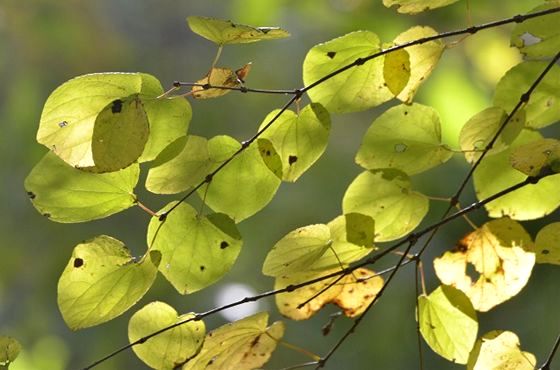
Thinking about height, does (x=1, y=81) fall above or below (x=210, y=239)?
below

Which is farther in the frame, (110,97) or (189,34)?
(189,34)

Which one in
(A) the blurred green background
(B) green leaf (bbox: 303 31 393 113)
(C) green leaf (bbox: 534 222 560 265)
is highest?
(B) green leaf (bbox: 303 31 393 113)

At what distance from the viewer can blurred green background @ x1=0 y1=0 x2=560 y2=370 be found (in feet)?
4.70

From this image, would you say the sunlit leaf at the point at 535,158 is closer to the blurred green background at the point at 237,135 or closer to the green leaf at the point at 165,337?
the green leaf at the point at 165,337

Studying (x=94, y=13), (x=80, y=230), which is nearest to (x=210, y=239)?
(x=80, y=230)

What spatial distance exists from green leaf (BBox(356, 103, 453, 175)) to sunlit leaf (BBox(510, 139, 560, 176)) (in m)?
0.06

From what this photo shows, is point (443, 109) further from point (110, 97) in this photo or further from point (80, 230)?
point (110, 97)

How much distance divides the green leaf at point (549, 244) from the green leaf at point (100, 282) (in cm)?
18

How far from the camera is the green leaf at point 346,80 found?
36cm

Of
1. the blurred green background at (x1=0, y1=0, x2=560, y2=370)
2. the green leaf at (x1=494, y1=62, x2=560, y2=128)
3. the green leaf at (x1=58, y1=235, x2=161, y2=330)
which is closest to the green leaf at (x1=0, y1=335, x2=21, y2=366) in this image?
the green leaf at (x1=58, y1=235, x2=161, y2=330)

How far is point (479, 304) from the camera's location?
15.2 inches

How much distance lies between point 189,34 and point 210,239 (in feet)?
4.99

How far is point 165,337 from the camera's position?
35cm

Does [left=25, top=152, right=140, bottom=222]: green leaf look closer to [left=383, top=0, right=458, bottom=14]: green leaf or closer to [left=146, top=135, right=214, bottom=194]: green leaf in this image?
[left=146, top=135, right=214, bottom=194]: green leaf
